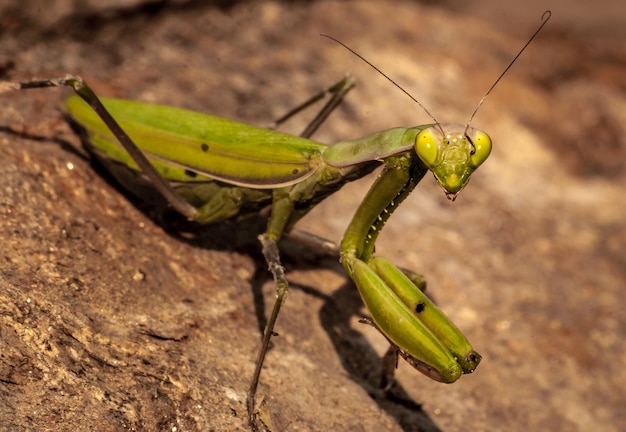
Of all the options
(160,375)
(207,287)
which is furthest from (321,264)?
(160,375)

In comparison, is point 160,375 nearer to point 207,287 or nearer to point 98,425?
point 98,425

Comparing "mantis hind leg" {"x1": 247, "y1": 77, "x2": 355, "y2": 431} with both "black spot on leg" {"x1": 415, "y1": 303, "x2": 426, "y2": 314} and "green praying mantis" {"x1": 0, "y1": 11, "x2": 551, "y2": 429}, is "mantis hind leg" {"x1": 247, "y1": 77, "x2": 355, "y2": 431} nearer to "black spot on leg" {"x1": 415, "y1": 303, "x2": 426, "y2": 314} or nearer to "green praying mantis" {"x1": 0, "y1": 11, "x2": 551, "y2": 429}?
"green praying mantis" {"x1": 0, "y1": 11, "x2": 551, "y2": 429}

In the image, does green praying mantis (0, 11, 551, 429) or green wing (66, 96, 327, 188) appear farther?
green wing (66, 96, 327, 188)

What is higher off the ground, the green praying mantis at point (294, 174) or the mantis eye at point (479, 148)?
the mantis eye at point (479, 148)

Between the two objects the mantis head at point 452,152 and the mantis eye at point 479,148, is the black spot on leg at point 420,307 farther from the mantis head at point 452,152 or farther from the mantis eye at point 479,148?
the mantis eye at point 479,148

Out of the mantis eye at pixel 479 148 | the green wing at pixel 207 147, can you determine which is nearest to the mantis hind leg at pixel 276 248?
the green wing at pixel 207 147

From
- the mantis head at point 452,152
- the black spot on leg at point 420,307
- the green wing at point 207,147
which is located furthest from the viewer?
the green wing at point 207,147

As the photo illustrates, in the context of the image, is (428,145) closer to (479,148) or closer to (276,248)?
(479,148)

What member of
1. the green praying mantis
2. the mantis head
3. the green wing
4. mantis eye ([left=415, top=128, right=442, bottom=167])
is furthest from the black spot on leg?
the green wing
